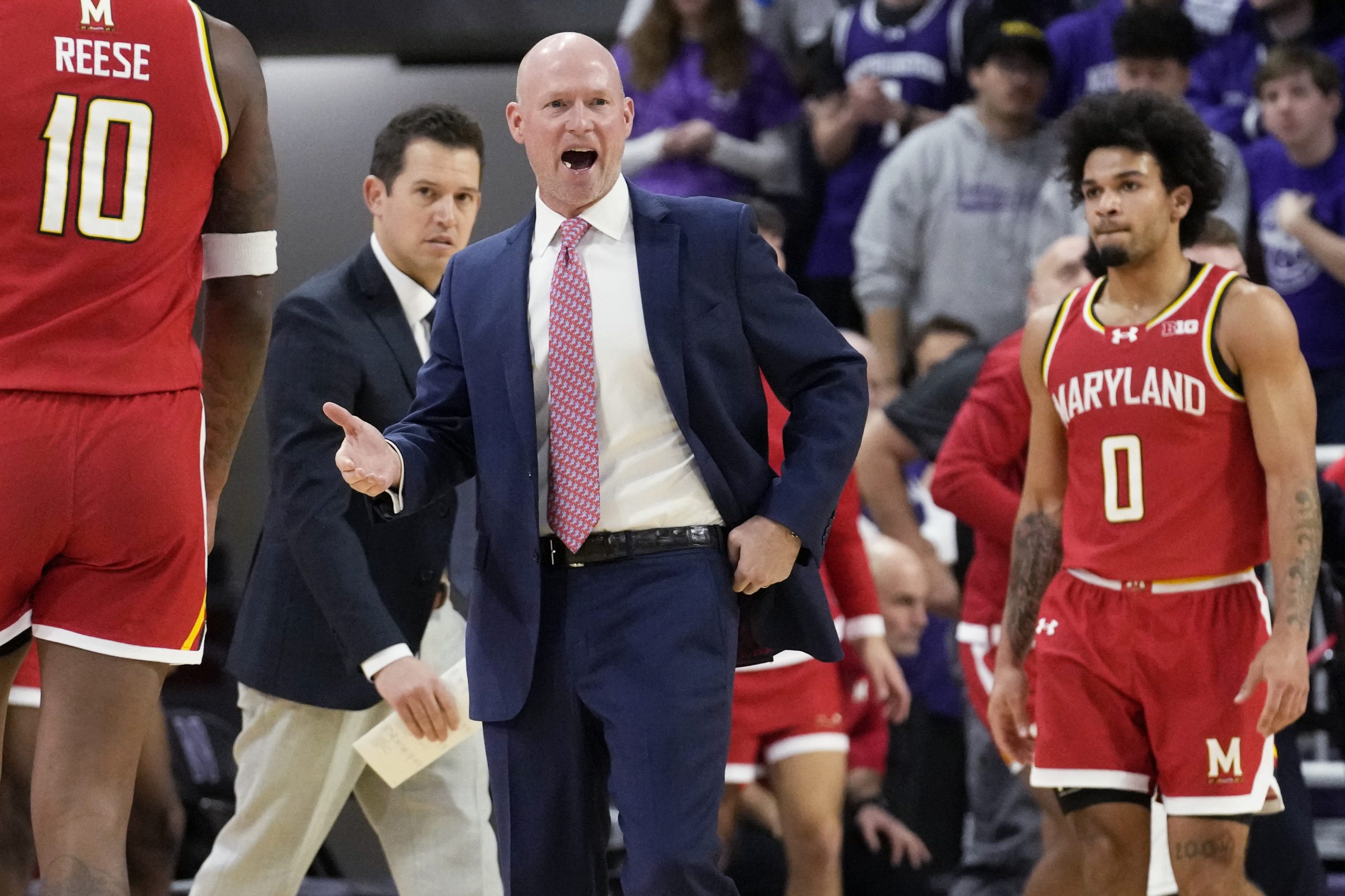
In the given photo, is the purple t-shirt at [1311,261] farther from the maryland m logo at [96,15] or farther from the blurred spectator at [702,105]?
the maryland m logo at [96,15]

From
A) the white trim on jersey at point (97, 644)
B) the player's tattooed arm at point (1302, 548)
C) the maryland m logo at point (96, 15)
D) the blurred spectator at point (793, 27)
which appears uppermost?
the blurred spectator at point (793, 27)

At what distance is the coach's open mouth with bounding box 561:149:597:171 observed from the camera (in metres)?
3.47

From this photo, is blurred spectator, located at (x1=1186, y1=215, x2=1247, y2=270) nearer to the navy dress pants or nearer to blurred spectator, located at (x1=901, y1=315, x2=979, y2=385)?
blurred spectator, located at (x1=901, y1=315, x2=979, y2=385)

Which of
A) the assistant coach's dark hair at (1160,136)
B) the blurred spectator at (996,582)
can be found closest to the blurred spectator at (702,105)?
the blurred spectator at (996,582)

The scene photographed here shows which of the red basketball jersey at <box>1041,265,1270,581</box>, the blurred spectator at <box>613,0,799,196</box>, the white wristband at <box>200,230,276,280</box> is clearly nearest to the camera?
the white wristband at <box>200,230,276,280</box>

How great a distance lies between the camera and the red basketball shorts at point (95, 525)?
Answer: 10.0 feet

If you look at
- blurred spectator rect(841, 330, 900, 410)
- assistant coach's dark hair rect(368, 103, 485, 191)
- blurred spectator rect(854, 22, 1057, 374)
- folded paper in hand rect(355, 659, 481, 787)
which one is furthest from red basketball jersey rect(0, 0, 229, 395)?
blurred spectator rect(854, 22, 1057, 374)

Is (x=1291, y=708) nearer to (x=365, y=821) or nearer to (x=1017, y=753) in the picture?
(x=1017, y=753)

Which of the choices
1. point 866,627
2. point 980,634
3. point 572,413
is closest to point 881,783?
point 980,634

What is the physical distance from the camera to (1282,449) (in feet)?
14.0

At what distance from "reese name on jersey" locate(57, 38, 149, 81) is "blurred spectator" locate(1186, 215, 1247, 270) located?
3.19 meters

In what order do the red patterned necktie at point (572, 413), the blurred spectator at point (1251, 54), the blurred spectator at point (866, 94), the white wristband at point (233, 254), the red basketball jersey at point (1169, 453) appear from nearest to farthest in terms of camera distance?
the red patterned necktie at point (572, 413) → the white wristband at point (233, 254) → the red basketball jersey at point (1169, 453) → the blurred spectator at point (1251, 54) → the blurred spectator at point (866, 94)

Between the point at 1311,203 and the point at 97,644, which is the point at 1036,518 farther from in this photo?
the point at 1311,203

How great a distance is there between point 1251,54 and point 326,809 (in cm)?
500
